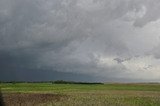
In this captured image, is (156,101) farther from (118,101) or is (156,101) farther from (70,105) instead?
(70,105)

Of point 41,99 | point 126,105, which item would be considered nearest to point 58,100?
point 41,99

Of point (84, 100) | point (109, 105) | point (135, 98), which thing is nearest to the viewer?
point (109, 105)

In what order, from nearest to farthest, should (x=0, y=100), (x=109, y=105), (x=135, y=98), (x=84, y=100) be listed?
(x=0, y=100) < (x=109, y=105) < (x=84, y=100) < (x=135, y=98)

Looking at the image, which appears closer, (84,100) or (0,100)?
(0,100)

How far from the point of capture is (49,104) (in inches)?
1781

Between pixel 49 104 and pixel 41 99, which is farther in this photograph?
pixel 41 99

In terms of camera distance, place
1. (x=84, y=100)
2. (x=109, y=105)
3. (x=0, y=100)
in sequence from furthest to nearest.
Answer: (x=84, y=100)
(x=109, y=105)
(x=0, y=100)

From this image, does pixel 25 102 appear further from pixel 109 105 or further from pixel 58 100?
pixel 109 105

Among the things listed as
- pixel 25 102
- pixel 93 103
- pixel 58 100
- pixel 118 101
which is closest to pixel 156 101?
pixel 118 101

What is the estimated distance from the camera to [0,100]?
382 cm

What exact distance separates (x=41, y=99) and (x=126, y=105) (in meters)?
11.6

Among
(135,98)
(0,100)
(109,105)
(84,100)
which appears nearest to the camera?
(0,100)

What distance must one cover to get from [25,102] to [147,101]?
52.8 feet

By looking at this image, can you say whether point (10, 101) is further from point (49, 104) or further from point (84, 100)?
point (84, 100)
